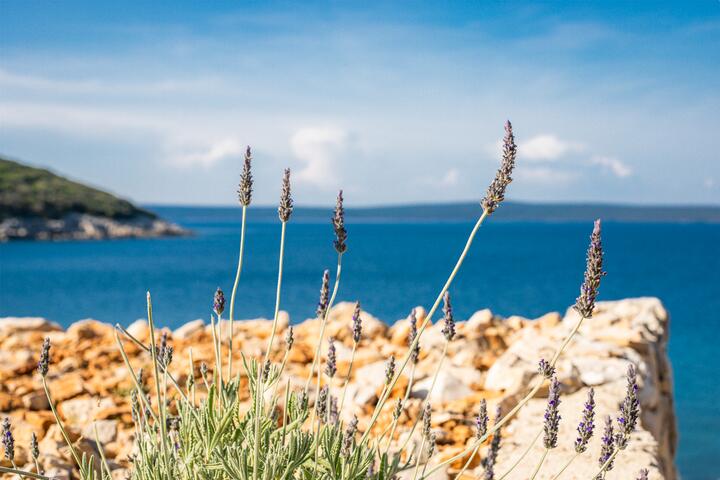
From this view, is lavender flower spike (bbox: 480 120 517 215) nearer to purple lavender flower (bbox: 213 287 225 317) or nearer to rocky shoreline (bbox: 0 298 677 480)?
purple lavender flower (bbox: 213 287 225 317)

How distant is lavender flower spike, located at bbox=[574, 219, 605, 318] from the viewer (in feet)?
7.26

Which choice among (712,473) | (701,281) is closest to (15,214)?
(701,281)

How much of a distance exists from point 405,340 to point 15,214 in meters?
83.9

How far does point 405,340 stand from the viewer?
7539mm

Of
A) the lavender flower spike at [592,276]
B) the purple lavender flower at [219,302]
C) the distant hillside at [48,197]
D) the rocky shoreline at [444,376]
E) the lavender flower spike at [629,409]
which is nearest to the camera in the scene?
the lavender flower spike at [592,276]

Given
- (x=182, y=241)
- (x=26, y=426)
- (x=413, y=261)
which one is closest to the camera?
(x=26, y=426)

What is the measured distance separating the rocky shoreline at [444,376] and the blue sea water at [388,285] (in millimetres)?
5781

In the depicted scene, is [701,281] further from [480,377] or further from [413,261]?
[480,377]

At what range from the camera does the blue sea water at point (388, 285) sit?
21250 mm

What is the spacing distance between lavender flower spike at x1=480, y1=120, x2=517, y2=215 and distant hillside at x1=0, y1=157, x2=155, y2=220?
86.5m

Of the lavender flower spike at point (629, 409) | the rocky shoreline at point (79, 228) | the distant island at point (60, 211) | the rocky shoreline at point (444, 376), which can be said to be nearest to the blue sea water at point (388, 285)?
the rocky shoreline at point (79, 228)

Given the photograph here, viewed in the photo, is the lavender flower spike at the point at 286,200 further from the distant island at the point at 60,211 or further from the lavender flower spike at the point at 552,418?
the distant island at the point at 60,211

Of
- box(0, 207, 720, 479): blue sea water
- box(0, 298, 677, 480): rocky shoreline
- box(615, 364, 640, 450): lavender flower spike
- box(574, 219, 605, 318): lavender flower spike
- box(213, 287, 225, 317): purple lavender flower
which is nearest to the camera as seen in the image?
box(574, 219, 605, 318): lavender flower spike

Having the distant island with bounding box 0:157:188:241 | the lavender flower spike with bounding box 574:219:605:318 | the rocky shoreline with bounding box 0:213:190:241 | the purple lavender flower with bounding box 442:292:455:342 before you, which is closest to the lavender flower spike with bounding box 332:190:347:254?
the purple lavender flower with bounding box 442:292:455:342
